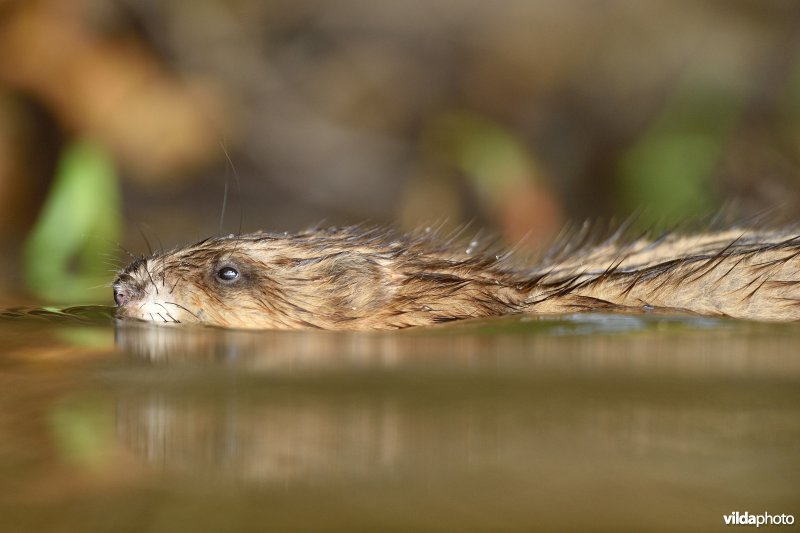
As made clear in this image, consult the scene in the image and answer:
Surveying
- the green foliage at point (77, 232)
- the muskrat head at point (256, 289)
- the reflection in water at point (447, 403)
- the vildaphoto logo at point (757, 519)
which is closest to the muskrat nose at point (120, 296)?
the muskrat head at point (256, 289)

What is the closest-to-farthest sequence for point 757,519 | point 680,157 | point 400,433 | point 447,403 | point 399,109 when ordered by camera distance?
point 757,519, point 400,433, point 447,403, point 680,157, point 399,109

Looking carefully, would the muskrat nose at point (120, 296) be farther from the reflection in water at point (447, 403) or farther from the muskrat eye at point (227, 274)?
the reflection in water at point (447, 403)

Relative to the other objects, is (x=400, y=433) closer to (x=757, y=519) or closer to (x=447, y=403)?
(x=447, y=403)

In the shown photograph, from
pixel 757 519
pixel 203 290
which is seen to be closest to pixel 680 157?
pixel 203 290

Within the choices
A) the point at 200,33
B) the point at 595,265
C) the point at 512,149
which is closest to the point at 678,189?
the point at 512,149

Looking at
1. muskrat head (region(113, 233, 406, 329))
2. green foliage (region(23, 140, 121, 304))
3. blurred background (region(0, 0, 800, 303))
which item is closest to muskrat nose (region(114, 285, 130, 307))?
muskrat head (region(113, 233, 406, 329))

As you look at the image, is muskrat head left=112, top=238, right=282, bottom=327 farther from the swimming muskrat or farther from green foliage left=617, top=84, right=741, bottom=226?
green foliage left=617, top=84, right=741, bottom=226
